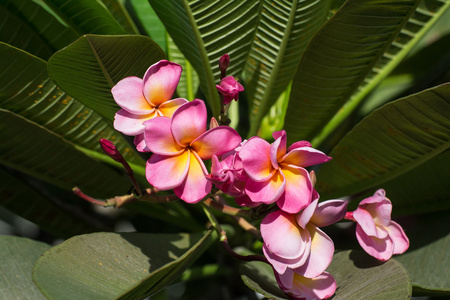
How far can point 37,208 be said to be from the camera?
110 centimetres

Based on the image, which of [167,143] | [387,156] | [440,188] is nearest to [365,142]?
[387,156]

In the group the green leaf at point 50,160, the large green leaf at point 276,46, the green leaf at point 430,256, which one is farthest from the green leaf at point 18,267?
the green leaf at point 430,256

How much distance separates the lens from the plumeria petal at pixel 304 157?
2.06ft

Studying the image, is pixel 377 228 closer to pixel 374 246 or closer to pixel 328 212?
pixel 374 246

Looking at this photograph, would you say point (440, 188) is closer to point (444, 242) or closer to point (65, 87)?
point (444, 242)

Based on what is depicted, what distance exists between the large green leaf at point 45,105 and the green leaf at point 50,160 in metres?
0.03

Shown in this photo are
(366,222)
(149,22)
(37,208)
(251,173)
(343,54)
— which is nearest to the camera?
(251,173)

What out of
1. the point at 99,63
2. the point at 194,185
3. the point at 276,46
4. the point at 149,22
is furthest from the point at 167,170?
the point at 149,22

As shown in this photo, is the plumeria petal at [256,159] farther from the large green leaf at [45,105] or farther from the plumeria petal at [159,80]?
the large green leaf at [45,105]

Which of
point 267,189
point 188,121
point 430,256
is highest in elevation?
point 188,121

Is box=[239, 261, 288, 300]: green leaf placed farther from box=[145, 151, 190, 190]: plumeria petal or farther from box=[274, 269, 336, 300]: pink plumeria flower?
box=[145, 151, 190, 190]: plumeria petal

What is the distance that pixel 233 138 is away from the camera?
638 mm

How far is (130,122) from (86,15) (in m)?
0.38

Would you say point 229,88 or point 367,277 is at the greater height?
point 229,88
